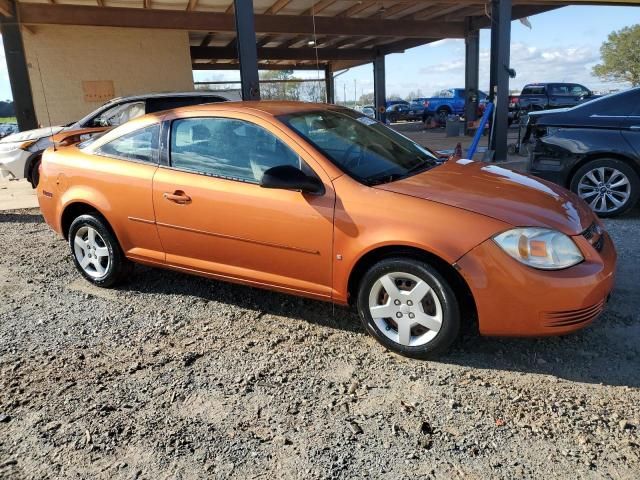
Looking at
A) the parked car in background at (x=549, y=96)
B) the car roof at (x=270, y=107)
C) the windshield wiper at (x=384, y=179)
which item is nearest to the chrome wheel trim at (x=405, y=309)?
the windshield wiper at (x=384, y=179)

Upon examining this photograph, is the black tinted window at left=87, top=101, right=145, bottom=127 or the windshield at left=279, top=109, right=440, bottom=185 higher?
the black tinted window at left=87, top=101, right=145, bottom=127

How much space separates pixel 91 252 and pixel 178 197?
1.25m

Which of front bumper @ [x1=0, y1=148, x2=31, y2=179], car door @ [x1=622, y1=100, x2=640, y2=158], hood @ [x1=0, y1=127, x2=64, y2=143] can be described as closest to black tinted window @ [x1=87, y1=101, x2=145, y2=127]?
hood @ [x1=0, y1=127, x2=64, y2=143]

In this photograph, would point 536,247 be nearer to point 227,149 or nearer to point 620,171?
point 227,149

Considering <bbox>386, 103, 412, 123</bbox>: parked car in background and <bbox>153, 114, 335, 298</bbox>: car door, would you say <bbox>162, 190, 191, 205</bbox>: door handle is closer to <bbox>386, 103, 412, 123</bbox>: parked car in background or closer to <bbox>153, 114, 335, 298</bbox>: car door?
<bbox>153, 114, 335, 298</bbox>: car door

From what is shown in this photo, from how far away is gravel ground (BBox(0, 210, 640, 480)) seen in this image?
2352 mm

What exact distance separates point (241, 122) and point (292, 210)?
0.84 metres

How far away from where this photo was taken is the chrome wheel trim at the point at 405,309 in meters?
3.08

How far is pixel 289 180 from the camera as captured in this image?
319 cm

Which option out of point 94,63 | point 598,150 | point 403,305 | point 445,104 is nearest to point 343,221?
point 403,305

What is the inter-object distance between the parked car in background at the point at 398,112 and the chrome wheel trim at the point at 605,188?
30786 mm

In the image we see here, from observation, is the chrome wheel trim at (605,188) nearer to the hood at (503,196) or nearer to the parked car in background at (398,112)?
the hood at (503,196)

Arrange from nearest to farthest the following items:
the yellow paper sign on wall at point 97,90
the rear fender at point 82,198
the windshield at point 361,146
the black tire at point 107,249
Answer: the windshield at point 361,146 → the rear fender at point 82,198 → the black tire at point 107,249 → the yellow paper sign on wall at point 97,90

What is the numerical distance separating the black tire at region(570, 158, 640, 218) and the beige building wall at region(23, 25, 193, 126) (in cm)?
1171
